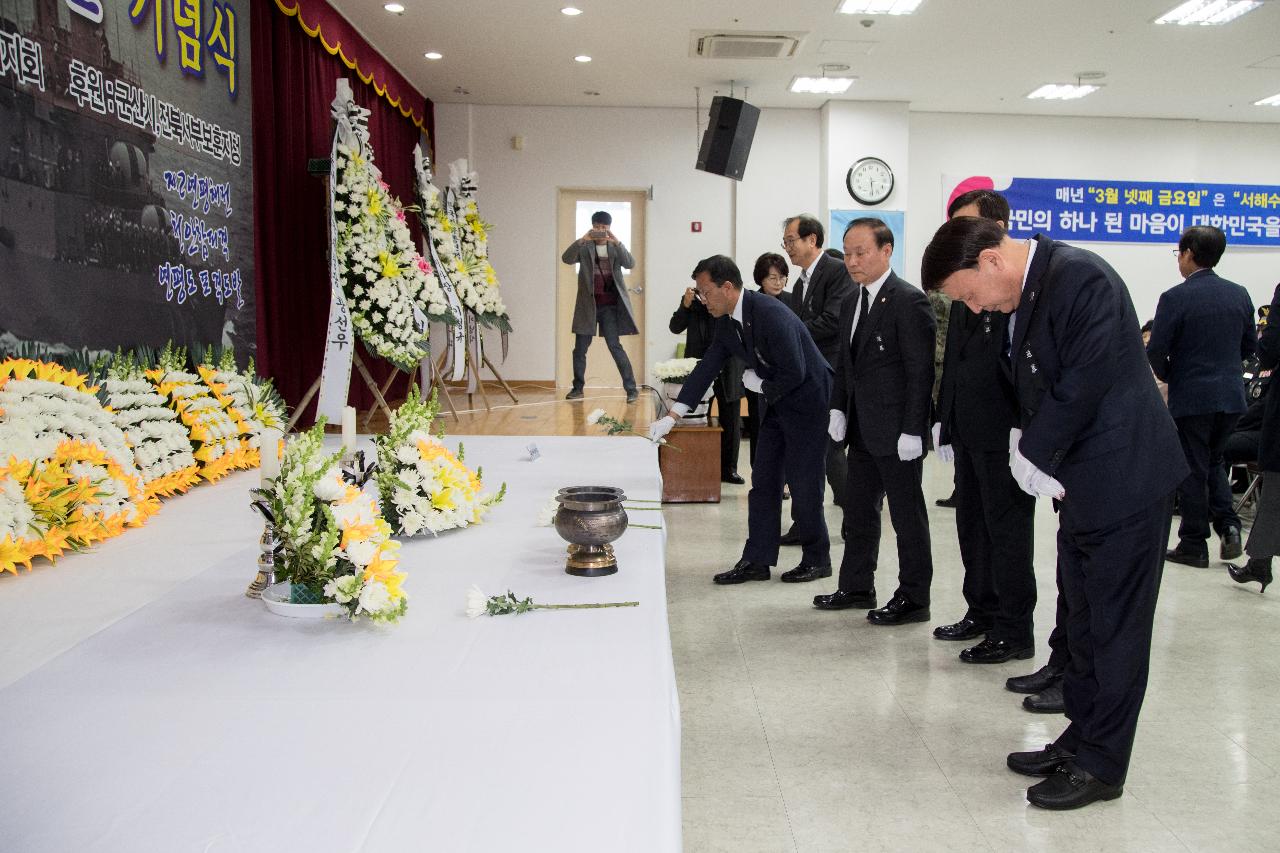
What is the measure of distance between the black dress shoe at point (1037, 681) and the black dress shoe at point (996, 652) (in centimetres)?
19

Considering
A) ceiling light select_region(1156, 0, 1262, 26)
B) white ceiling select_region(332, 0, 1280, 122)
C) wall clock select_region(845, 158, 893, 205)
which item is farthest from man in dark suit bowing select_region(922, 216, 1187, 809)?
wall clock select_region(845, 158, 893, 205)

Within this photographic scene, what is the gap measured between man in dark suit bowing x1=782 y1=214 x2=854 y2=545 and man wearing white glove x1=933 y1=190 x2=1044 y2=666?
1256mm

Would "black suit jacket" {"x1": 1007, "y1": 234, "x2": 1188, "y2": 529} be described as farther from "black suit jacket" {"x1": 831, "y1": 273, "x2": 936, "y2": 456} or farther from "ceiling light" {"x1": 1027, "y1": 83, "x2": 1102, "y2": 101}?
"ceiling light" {"x1": 1027, "y1": 83, "x2": 1102, "y2": 101}

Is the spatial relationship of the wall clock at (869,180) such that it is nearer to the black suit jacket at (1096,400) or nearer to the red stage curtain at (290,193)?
the red stage curtain at (290,193)

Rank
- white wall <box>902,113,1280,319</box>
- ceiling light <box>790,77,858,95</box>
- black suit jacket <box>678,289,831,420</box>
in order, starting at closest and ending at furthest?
1. black suit jacket <box>678,289,831,420</box>
2. ceiling light <box>790,77,858,95</box>
3. white wall <box>902,113,1280,319</box>

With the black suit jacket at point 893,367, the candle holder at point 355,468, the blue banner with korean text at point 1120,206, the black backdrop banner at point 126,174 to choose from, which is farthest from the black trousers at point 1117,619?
the blue banner with korean text at point 1120,206

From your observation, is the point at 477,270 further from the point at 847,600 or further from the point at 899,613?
the point at 899,613

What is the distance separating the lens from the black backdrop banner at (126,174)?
3.52m

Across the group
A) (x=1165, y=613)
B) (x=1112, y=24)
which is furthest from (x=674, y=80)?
(x=1165, y=613)

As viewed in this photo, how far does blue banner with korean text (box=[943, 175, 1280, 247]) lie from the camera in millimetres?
10680

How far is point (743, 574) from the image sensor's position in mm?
4066

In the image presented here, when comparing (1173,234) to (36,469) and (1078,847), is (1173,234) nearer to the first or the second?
(1078,847)

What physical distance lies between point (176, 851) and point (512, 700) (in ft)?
1.50

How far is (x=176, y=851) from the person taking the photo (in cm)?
100
